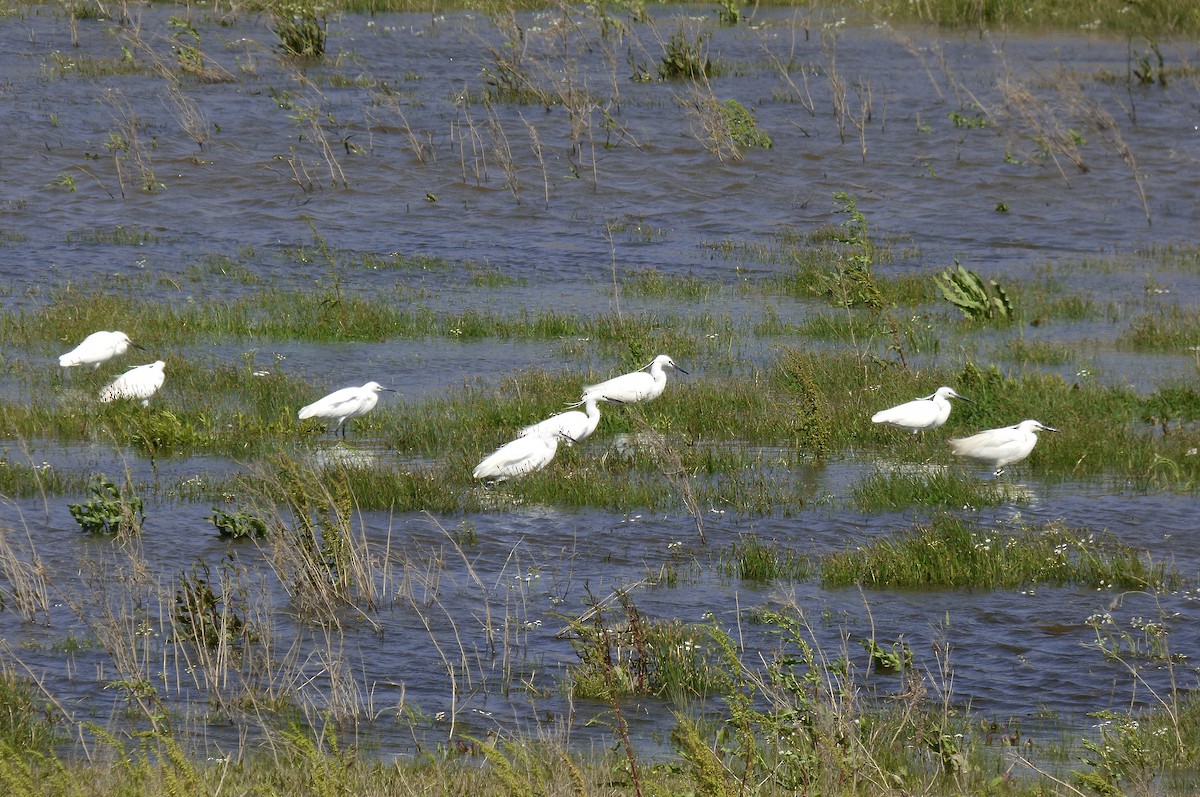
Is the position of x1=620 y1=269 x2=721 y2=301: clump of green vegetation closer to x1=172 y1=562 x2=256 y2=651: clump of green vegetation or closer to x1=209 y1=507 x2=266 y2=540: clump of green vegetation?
x1=209 y1=507 x2=266 y2=540: clump of green vegetation

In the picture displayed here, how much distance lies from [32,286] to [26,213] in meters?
4.45

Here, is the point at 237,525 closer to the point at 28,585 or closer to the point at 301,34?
the point at 28,585

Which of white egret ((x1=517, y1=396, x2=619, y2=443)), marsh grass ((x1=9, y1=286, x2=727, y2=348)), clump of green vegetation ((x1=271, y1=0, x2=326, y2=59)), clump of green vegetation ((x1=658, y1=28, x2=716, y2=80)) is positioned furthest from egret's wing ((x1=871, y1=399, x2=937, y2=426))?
clump of green vegetation ((x1=271, y1=0, x2=326, y2=59))

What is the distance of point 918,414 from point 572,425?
97.0 inches

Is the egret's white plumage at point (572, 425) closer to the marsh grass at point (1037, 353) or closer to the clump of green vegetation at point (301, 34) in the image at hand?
the marsh grass at point (1037, 353)

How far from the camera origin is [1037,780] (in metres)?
5.48

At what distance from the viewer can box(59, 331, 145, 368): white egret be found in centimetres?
1227

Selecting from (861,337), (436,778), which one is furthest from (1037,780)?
(861,337)

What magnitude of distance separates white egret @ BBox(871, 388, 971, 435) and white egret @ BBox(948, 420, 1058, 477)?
387 millimetres

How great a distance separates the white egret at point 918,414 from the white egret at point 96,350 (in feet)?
20.2

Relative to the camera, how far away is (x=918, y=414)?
35.1 feet

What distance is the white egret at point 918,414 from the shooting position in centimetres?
1070

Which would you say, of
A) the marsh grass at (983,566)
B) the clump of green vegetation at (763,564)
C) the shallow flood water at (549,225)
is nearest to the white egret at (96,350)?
the shallow flood water at (549,225)

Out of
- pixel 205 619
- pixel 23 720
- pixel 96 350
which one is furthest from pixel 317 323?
pixel 23 720
